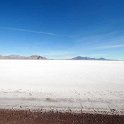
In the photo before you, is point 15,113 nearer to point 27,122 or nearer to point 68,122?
point 27,122

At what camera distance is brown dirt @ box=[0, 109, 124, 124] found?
9.74 m

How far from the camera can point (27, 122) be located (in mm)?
9602

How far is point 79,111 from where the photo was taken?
11.6m

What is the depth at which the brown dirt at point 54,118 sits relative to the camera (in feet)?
32.0

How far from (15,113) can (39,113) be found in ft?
3.18

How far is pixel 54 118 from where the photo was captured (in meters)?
10.1

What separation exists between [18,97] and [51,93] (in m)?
2.44

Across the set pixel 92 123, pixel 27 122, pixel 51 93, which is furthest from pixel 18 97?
pixel 92 123

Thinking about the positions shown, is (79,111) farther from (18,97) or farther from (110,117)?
(18,97)

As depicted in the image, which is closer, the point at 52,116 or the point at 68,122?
the point at 68,122

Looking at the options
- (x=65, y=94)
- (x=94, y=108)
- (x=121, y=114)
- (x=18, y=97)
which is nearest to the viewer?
(x=121, y=114)

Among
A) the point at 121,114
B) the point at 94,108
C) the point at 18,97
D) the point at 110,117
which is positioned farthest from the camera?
the point at 18,97

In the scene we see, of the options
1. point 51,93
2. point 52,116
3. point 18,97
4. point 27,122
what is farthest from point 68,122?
point 51,93

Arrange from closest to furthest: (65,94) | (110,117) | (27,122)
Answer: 1. (27,122)
2. (110,117)
3. (65,94)
